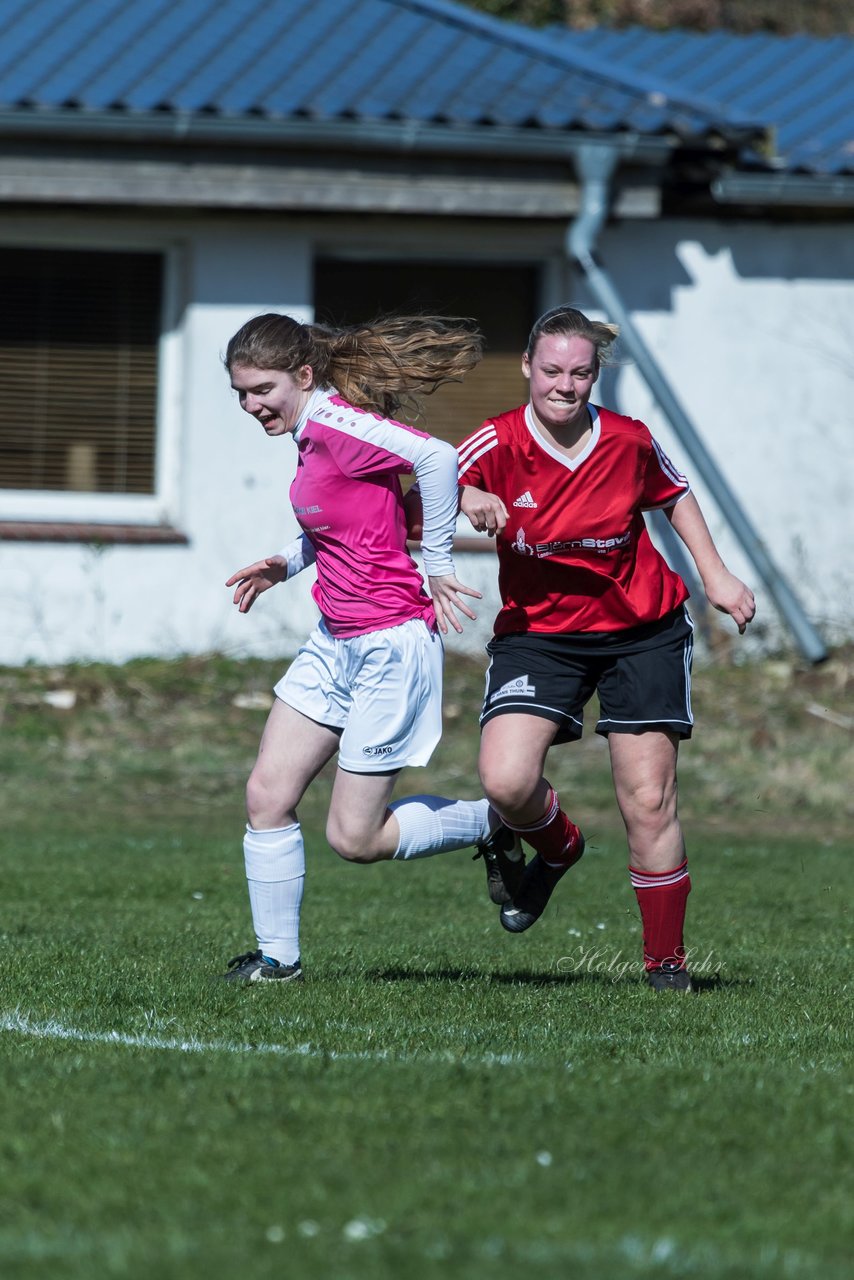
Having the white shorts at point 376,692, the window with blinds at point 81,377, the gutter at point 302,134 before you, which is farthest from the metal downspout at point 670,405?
the white shorts at point 376,692

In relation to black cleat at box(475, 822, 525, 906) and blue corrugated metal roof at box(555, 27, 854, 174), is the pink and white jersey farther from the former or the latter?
blue corrugated metal roof at box(555, 27, 854, 174)

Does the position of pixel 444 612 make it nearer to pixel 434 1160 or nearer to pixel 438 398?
pixel 434 1160

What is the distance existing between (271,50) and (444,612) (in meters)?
9.14

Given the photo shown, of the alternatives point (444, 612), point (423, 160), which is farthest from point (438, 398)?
point (444, 612)

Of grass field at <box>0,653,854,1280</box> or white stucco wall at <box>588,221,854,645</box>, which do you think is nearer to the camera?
grass field at <box>0,653,854,1280</box>

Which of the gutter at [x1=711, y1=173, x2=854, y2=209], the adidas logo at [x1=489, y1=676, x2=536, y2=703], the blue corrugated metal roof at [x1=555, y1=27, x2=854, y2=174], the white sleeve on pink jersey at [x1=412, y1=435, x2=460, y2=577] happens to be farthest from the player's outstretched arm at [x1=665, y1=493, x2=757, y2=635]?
the blue corrugated metal roof at [x1=555, y1=27, x2=854, y2=174]

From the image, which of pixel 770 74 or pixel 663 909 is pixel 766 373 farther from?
pixel 663 909

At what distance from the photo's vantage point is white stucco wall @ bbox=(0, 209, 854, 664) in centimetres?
1299

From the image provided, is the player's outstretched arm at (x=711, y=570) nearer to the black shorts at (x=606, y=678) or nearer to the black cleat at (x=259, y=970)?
the black shorts at (x=606, y=678)

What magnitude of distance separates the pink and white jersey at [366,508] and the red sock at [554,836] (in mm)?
745

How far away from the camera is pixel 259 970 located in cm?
569

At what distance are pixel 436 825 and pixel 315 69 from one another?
868cm

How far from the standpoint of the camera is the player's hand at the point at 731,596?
18.4 feet

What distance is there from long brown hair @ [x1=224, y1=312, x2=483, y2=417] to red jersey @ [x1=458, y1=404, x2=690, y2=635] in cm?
25
